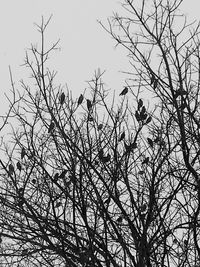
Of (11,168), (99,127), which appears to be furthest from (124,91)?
(11,168)

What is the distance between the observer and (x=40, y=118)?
489 cm

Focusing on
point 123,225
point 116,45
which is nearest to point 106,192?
point 123,225

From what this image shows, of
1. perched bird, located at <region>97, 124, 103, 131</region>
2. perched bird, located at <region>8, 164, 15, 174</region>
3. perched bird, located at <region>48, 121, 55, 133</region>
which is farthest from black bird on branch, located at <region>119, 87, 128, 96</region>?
perched bird, located at <region>8, 164, 15, 174</region>

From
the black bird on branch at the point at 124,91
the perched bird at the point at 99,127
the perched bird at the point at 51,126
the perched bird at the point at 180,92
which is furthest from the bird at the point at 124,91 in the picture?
the perched bird at the point at 51,126

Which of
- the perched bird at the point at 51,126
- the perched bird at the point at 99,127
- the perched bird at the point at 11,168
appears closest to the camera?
the perched bird at the point at 51,126

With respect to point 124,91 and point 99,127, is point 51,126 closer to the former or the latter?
point 99,127

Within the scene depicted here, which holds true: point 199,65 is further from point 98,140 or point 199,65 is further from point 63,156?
point 63,156

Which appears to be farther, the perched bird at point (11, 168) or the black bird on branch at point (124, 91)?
the black bird on branch at point (124, 91)

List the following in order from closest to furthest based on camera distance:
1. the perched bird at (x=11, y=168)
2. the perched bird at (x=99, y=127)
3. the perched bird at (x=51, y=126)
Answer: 1. the perched bird at (x=51, y=126)
2. the perched bird at (x=11, y=168)
3. the perched bird at (x=99, y=127)

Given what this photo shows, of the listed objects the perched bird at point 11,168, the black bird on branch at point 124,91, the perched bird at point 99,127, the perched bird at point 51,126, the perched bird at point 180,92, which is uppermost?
the black bird on branch at point 124,91

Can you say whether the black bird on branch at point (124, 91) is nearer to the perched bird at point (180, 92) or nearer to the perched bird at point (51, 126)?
the perched bird at point (180, 92)

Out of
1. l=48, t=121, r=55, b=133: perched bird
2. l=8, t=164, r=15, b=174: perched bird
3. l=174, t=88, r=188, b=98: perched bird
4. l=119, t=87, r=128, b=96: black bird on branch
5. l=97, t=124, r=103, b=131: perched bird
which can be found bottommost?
l=8, t=164, r=15, b=174: perched bird

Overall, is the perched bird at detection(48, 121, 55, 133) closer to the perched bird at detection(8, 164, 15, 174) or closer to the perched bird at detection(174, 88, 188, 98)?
the perched bird at detection(8, 164, 15, 174)

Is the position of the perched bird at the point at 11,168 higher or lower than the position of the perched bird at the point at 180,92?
lower
